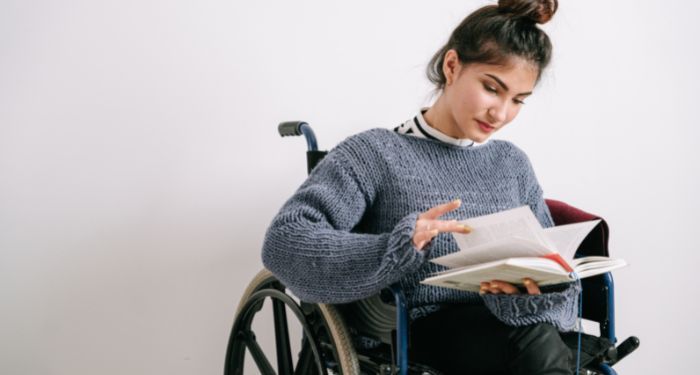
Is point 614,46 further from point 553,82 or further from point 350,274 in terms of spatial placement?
point 350,274

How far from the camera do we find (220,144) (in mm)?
1852

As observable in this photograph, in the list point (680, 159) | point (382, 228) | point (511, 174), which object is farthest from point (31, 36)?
point (680, 159)

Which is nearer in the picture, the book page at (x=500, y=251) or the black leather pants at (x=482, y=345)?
the book page at (x=500, y=251)

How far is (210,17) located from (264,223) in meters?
0.63

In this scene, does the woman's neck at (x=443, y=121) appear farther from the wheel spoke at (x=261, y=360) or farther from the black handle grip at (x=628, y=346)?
the wheel spoke at (x=261, y=360)

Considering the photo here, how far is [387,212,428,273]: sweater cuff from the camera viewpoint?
1.00 meters

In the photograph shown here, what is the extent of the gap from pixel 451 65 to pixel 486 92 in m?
0.11

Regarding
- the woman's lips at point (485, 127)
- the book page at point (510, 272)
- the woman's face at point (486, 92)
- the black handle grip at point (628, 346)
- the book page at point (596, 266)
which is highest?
the woman's face at point (486, 92)

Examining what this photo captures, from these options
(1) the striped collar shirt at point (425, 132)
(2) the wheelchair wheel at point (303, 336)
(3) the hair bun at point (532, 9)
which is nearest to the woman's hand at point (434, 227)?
(2) the wheelchair wheel at point (303, 336)

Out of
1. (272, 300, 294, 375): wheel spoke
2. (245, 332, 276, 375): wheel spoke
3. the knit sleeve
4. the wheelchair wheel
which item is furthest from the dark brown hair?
(245, 332, 276, 375): wheel spoke

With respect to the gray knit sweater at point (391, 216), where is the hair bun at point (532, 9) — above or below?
above

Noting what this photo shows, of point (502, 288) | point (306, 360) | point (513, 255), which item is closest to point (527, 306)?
point (502, 288)

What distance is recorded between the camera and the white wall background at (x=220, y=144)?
1788 millimetres

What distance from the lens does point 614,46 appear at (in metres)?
1.95
